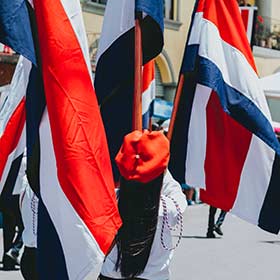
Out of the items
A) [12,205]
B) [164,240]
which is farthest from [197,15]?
[12,205]

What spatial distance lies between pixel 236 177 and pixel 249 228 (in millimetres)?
7641

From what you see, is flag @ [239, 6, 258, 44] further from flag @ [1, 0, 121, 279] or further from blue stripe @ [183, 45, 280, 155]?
flag @ [1, 0, 121, 279]

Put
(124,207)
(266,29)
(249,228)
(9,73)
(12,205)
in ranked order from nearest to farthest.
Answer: (124,207) < (12,205) < (9,73) < (249,228) < (266,29)

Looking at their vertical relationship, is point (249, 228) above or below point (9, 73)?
below

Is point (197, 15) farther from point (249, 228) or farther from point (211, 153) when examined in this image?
point (249, 228)

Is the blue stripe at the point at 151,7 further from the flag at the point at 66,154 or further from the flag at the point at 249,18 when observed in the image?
the flag at the point at 249,18

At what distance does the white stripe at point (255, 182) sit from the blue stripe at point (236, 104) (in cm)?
7

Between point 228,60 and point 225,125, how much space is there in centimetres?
45

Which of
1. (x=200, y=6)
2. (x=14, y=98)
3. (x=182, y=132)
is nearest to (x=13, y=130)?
(x=14, y=98)

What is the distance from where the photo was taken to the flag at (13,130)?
18.7 ft

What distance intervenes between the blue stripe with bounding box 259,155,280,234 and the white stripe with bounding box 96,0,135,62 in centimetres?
134

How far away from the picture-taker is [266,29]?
25531mm

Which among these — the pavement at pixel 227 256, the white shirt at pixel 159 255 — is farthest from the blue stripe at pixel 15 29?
the pavement at pixel 227 256

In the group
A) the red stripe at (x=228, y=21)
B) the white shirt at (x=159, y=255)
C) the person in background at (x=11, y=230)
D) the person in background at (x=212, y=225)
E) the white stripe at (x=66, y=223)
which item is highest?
the red stripe at (x=228, y=21)
